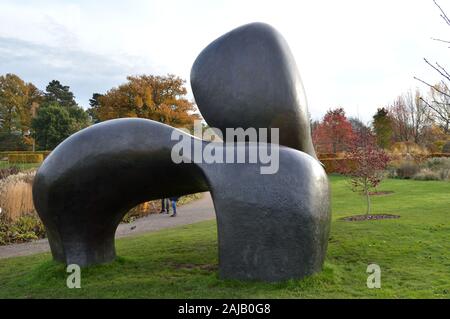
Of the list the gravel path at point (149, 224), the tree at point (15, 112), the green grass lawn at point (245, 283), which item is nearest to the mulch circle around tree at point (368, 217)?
the green grass lawn at point (245, 283)

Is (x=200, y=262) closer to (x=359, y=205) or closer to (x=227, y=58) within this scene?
(x=227, y=58)

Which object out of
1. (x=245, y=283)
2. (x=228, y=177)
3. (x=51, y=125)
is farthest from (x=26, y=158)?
(x=245, y=283)

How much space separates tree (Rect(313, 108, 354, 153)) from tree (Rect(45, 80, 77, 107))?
117ft

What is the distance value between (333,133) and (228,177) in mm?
42161

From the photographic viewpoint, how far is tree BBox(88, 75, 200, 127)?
33.7m

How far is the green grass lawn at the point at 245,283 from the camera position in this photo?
5672 mm

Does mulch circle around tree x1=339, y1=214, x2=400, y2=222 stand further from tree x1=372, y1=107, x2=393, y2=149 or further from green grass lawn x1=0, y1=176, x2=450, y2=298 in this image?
tree x1=372, y1=107, x2=393, y2=149

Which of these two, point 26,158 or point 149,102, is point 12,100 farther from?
point 149,102

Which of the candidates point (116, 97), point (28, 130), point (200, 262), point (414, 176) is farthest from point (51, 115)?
point (200, 262)

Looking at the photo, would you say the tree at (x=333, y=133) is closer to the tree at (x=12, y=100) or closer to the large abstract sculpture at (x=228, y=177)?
the tree at (x=12, y=100)

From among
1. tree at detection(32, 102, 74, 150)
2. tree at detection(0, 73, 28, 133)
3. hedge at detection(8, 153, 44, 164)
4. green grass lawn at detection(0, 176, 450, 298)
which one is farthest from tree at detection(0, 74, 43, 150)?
green grass lawn at detection(0, 176, 450, 298)

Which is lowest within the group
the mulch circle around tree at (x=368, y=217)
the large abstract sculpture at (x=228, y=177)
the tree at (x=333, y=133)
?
the mulch circle around tree at (x=368, y=217)

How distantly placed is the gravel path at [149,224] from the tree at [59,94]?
1908 inches

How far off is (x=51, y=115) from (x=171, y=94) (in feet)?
55.1
